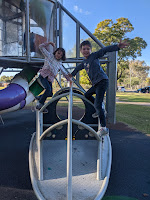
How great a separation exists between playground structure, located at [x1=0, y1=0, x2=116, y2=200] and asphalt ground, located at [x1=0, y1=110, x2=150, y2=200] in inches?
13.4

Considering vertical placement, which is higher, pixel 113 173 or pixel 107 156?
pixel 107 156

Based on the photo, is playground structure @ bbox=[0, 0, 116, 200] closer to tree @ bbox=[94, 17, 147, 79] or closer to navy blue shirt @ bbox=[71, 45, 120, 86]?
navy blue shirt @ bbox=[71, 45, 120, 86]

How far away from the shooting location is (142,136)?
5.54m

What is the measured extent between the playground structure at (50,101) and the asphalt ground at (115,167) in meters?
0.34

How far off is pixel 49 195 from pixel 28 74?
5.54m

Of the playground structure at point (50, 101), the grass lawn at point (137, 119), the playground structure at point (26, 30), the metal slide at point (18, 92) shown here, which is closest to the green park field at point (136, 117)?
the grass lawn at point (137, 119)

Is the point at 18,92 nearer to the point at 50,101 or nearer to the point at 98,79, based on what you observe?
the point at 50,101

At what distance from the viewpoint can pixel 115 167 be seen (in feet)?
11.1

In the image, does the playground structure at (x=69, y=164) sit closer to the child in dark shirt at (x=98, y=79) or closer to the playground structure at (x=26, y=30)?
the child in dark shirt at (x=98, y=79)

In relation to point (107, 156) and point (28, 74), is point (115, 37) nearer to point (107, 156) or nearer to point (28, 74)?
point (28, 74)

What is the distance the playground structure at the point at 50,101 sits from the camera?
8.07 feet

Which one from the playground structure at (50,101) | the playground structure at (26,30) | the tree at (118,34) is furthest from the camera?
the tree at (118,34)

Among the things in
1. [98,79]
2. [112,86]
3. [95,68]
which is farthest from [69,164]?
[112,86]

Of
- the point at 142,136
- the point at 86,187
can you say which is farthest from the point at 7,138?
the point at 142,136
